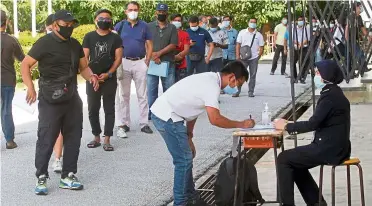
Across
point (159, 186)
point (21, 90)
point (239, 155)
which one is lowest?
point (21, 90)

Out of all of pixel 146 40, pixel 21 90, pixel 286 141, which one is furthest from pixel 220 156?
pixel 21 90

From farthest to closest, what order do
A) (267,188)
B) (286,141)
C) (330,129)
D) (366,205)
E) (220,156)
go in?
(286,141) < (220,156) < (267,188) < (366,205) < (330,129)

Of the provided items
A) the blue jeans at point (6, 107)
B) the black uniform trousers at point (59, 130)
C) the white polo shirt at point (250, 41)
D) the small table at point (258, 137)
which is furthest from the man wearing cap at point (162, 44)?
the small table at point (258, 137)

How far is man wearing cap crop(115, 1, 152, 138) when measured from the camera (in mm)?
11891

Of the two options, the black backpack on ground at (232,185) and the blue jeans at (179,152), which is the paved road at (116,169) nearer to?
the blue jeans at (179,152)

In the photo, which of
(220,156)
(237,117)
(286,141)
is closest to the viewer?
(220,156)

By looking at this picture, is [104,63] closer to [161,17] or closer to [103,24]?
[103,24]

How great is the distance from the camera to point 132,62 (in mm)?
11953

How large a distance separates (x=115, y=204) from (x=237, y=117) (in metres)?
6.75

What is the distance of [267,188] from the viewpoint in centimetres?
838

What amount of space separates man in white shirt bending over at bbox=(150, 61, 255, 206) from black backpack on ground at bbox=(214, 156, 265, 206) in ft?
0.87

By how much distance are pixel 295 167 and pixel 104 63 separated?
163 inches

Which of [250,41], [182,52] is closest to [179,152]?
[182,52]

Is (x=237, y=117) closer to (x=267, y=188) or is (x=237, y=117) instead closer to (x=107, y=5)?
(x=267, y=188)
